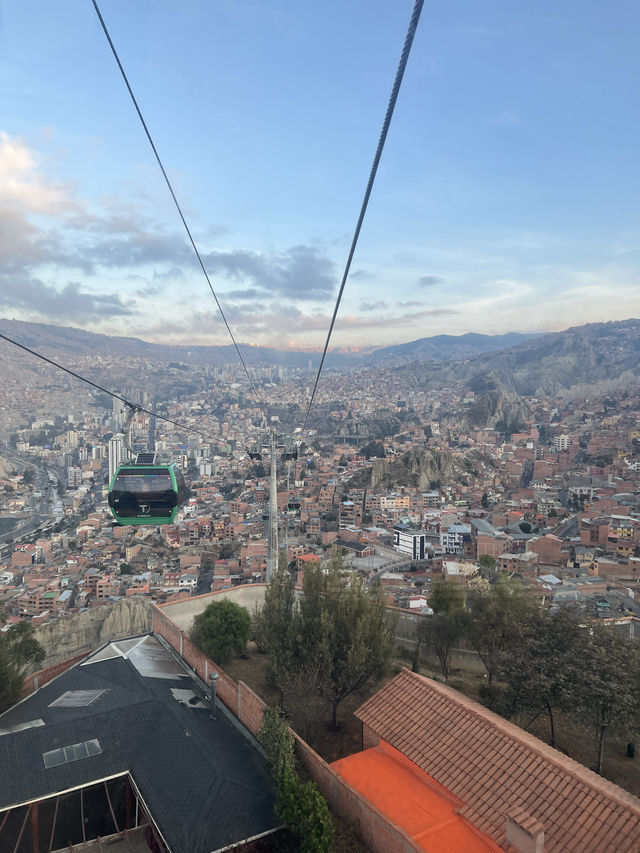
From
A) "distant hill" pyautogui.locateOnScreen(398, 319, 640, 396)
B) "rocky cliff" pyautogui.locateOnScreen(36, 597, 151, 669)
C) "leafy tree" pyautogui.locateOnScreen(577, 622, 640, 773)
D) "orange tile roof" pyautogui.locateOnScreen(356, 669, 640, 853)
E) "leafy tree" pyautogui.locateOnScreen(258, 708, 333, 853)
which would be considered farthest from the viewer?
"distant hill" pyautogui.locateOnScreen(398, 319, 640, 396)

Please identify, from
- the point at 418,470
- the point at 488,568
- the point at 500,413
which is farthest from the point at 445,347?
the point at 488,568

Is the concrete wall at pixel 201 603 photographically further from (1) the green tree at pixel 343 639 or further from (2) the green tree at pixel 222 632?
(1) the green tree at pixel 343 639

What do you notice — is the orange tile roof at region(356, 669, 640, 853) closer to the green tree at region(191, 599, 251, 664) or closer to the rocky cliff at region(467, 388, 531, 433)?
the green tree at region(191, 599, 251, 664)

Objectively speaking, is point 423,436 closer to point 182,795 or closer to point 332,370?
point 182,795

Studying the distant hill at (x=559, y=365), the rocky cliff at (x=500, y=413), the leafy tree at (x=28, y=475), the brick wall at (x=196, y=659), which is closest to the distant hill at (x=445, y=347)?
the distant hill at (x=559, y=365)

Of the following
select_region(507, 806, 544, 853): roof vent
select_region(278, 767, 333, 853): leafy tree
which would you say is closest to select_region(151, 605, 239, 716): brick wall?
select_region(278, 767, 333, 853): leafy tree

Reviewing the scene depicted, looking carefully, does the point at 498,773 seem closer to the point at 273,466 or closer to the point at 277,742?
the point at 277,742
